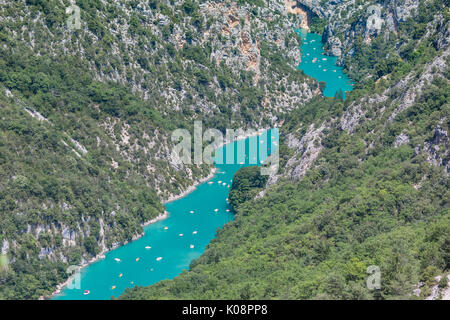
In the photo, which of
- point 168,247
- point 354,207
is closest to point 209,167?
point 168,247

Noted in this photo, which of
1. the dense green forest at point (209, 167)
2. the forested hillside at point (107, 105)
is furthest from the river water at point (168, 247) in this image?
the forested hillside at point (107, 105)

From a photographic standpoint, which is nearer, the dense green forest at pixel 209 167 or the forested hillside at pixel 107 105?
the dense green forest at pixel 209 167

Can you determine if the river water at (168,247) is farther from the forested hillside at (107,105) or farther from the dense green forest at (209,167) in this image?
the forested hillside at (107,105)

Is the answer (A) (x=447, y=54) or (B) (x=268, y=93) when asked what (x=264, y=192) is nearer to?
(A) (x=447, y=54)

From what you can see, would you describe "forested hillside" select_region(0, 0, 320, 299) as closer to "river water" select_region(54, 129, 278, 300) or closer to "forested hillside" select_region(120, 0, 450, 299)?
"river water" select_region(54, 129, 278, 300)
